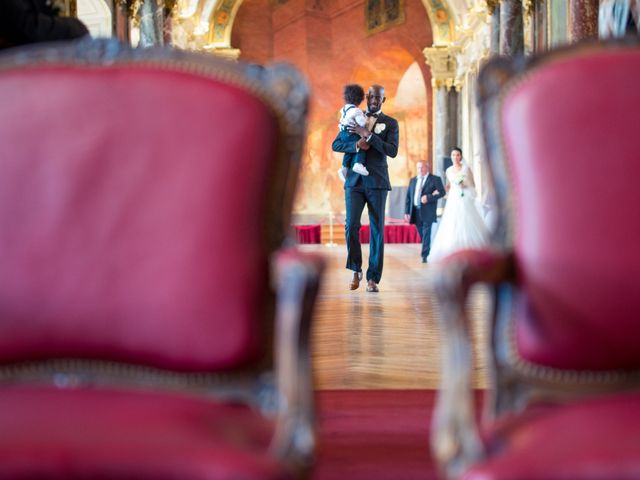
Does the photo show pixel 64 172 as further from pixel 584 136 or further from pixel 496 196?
pixel 584 136

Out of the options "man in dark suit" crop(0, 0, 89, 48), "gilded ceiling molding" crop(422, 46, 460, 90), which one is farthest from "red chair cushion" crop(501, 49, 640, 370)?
"gilded ceiling molding" crop(422, 46, 460, 90)

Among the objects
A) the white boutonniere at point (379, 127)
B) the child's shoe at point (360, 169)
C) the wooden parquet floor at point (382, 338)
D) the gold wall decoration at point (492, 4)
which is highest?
the gold wall decoration at point (492, 4)

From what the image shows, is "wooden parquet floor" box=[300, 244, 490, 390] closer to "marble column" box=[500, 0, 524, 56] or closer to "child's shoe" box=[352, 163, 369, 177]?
"child's shoe" box=[352, 163, 369, 177]

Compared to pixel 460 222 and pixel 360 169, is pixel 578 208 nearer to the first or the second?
pixel 360 169

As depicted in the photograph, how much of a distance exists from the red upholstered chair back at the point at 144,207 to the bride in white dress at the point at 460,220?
8.30 meters

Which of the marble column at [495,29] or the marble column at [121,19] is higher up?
the marble column at [495,29]

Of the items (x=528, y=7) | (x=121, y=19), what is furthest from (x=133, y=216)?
(x=528, y=7)

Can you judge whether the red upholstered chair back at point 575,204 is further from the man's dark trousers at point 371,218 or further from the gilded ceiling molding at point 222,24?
the gilded ceiling molding at point 222,24

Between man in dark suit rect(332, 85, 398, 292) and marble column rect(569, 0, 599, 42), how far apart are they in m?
2.28

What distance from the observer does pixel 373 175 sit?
5.86 meters

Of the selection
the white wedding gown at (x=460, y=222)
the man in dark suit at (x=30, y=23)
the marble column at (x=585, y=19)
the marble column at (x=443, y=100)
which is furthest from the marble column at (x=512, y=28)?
the man in dark suit at (x=30, y=23)

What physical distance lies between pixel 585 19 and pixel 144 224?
21.6 feet

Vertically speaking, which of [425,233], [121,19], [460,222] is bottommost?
[425,233]

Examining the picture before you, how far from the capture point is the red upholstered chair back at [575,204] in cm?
126
